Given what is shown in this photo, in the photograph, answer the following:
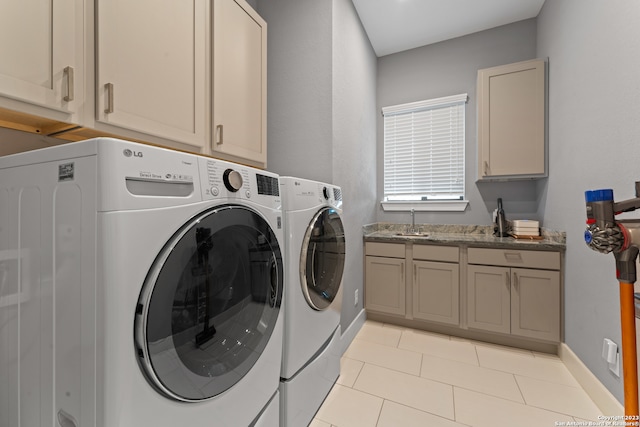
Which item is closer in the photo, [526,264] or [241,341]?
[241,341]

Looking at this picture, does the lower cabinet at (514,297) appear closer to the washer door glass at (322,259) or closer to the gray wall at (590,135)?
the gray wall at (590,135)

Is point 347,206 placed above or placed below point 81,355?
above

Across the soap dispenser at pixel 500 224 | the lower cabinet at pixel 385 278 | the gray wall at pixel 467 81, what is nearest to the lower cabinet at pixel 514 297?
the soap dispenser at pixel 500 224

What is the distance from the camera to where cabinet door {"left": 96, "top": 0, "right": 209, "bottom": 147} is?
946mm

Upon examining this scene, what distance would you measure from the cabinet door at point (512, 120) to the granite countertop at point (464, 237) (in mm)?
560

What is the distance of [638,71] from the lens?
1.19 metres

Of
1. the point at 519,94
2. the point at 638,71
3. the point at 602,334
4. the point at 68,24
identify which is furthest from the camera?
the point at 519,94

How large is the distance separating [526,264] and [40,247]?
2688 millimetres

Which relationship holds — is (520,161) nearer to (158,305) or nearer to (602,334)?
(602,334)

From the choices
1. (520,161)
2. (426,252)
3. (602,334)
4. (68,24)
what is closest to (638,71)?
(520,161)

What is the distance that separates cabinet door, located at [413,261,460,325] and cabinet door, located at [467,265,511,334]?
4.1 inches

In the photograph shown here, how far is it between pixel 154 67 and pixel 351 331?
2.15 metres

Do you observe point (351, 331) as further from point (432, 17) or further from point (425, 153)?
point (432, 17)

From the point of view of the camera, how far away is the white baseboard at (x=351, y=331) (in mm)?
2025
